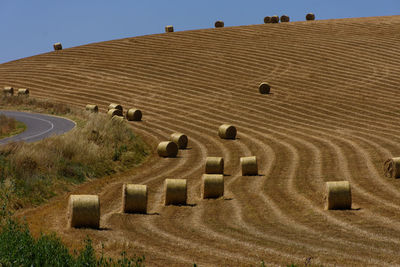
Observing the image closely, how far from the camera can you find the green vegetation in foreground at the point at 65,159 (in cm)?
2107

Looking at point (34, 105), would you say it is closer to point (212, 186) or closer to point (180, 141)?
point (180, 141)

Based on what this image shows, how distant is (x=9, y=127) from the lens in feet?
118

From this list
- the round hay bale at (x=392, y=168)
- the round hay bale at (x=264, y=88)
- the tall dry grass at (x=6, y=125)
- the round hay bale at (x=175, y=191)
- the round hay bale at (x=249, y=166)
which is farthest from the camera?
the round hay bale at (x=264, y=88)

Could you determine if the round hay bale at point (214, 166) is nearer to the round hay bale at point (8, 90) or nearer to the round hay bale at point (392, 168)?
the round hay bale at point (392, 168)

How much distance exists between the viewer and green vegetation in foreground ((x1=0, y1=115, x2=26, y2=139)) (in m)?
34.5

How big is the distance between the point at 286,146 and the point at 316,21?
4869 cm

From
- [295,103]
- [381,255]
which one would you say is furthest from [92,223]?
[295,103]

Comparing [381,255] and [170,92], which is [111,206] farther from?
[170,92]

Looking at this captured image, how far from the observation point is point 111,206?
1997 cm

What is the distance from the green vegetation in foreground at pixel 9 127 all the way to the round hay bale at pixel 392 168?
827 inches

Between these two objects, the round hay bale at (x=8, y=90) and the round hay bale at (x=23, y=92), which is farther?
the round hay bale at (x=8, y=90)

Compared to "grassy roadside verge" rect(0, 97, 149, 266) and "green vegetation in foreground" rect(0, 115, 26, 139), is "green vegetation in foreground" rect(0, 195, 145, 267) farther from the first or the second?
"green vegetation in foreground" rect(0, 115, 26, 139)

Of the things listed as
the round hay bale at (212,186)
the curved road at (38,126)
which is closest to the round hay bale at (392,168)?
the round hay bale at (212,186)

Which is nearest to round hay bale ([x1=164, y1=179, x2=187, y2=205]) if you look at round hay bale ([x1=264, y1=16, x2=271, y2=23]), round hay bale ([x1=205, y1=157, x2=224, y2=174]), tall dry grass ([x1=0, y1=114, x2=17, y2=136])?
round hay bale ([x1=205, y1=157, x2=224, y2=174])
